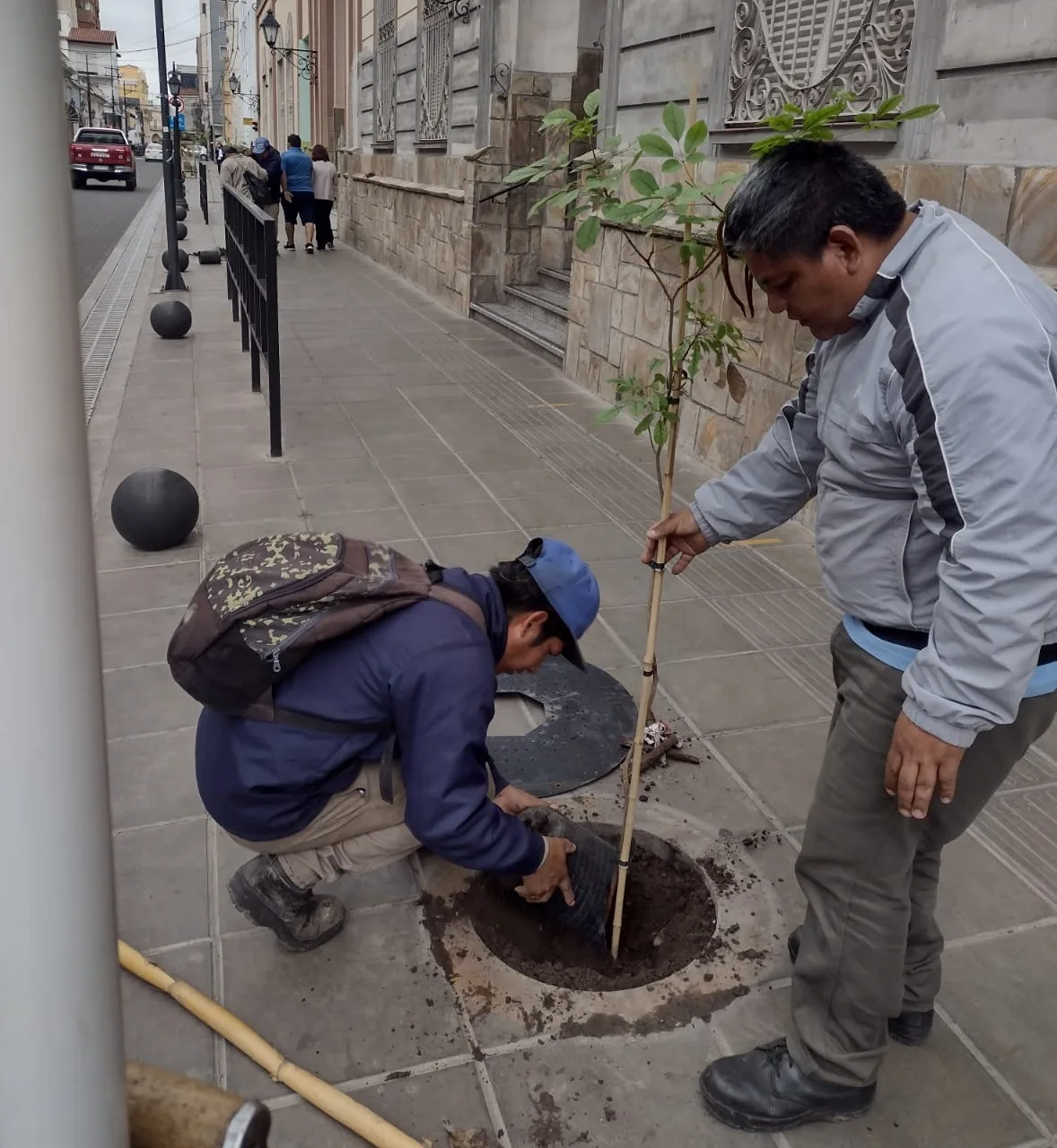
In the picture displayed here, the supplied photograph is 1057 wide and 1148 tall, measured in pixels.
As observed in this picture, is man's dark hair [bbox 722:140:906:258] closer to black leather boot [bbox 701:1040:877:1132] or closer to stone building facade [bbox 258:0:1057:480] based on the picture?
stone building facade [bbox 258:0:1057:480]

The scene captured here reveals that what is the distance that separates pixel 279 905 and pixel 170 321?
28.4 ft

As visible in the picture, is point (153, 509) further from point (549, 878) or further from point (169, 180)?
point (169, 180)

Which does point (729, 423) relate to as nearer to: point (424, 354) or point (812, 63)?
point (812, 63)

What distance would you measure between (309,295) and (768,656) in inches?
420

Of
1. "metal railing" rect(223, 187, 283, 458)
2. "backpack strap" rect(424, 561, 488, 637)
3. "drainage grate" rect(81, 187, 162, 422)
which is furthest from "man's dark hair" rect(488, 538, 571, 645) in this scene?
"metal railing" rect(223, 187, 283, 458)

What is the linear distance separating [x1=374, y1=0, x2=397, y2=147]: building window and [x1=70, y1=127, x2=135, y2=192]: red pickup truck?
70.9 ft

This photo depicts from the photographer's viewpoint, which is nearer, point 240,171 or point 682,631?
point 682,631

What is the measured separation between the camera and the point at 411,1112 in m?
2.19

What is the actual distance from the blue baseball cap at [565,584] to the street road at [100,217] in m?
5.98

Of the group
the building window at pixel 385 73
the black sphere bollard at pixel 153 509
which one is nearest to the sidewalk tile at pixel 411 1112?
the black sphere bollard at pixel 153 509

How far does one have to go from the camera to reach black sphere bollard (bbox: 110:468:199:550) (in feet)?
16.2

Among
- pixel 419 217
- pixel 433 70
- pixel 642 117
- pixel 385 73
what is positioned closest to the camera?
pixel 642 117

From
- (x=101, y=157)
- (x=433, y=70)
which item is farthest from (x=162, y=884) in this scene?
(x=101, y=157)

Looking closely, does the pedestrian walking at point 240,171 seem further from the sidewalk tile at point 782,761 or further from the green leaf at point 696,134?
the green leaf at point 696,134
